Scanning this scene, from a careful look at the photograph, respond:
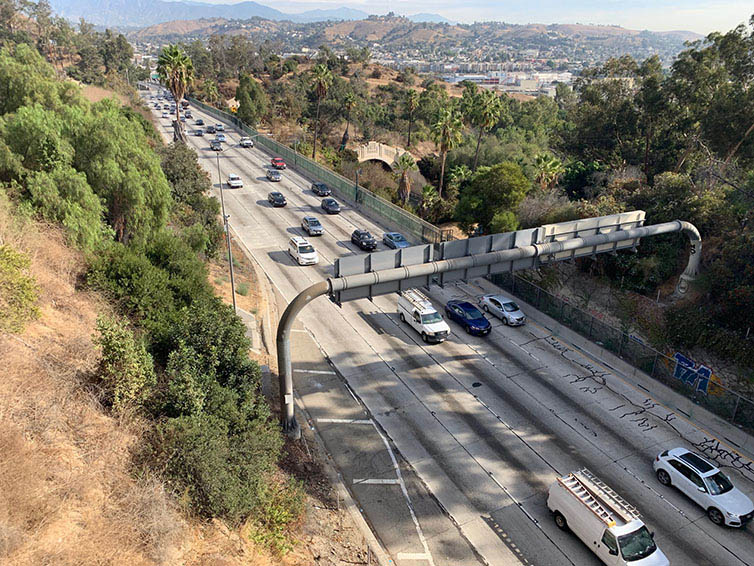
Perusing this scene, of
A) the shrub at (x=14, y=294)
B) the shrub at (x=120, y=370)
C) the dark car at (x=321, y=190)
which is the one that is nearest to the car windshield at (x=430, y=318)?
the shrub at (x=120, y=370)

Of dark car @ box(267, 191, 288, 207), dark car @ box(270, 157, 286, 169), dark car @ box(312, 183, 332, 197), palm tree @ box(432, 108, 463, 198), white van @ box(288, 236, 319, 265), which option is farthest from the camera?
dark car @ box(270, 157, 286, 169)

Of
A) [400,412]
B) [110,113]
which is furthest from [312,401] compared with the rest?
[110,113]

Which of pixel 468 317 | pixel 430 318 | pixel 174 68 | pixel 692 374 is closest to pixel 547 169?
pixel 468 317

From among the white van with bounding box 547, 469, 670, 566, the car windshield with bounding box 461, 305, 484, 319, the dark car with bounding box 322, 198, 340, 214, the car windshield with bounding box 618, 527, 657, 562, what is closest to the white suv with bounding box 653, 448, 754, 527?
the white van with bounding box 547, 469, 670, 566

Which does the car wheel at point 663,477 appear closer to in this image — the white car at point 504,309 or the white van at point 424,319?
the white van at point 424,319

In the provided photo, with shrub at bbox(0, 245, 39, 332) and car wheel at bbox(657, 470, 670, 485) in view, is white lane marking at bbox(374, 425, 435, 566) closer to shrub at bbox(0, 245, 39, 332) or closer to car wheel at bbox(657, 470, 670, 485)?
car wheel at bbox(657, 470, 670, 485)

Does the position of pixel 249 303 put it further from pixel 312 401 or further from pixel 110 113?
pixel 110 113

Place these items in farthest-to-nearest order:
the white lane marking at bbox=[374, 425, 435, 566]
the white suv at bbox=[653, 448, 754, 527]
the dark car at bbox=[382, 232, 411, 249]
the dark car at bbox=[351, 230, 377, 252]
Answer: the dark car at bbox=[382, 232, 411, 249]
the dark car at bbox=[351, 230, 377, 252]
the white suv at bbox=[653, 448, 754, 527]
the white lane marking at bbox=[374, 425, 435, 566]
